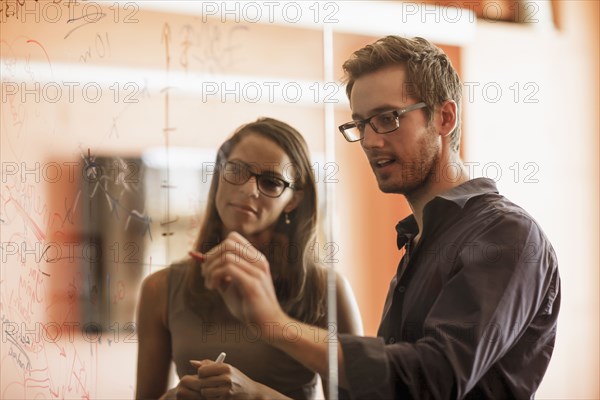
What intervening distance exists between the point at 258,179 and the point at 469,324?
378 mm

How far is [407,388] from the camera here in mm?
1033

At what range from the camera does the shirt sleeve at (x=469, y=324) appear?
101 centimetres

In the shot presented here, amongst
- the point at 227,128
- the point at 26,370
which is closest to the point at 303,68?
the point at 227,128

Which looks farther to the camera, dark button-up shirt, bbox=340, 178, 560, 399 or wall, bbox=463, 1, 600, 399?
wall, bbox=463, 1, 600, 399

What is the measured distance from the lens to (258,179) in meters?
1.11

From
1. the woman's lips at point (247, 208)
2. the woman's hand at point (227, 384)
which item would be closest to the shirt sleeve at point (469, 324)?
the woman's hand at point (227, 384)

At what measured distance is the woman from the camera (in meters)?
1.09

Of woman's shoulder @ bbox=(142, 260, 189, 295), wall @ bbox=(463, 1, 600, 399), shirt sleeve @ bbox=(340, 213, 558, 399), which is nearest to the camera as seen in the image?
shirt sleeve @ bbox=(340, 213, 558, 399)

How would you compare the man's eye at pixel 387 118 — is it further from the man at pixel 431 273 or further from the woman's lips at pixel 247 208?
the woman's lips at pixel 247 208

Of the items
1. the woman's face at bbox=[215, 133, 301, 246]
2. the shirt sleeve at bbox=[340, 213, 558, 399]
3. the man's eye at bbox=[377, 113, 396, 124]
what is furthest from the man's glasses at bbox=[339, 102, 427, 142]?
the shirt sleeve at bbox=[340, 213, 558, 399]

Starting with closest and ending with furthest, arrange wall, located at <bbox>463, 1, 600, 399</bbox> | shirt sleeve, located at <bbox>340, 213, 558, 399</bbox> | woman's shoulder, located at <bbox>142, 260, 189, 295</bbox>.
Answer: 1. shirt sleeve, located at <bbox>340, 213, 558, 399</bbox>
2. woman's shoulder, located at <bbox>142, 260, 189, 295</bbox>
3. wall, located at <bbox>463, 1, 600, 399</bbox>

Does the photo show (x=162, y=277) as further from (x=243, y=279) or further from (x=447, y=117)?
(x=447, y=117)

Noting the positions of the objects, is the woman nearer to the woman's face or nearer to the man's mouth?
the woman's face

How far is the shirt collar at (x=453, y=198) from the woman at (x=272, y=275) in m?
0.12
